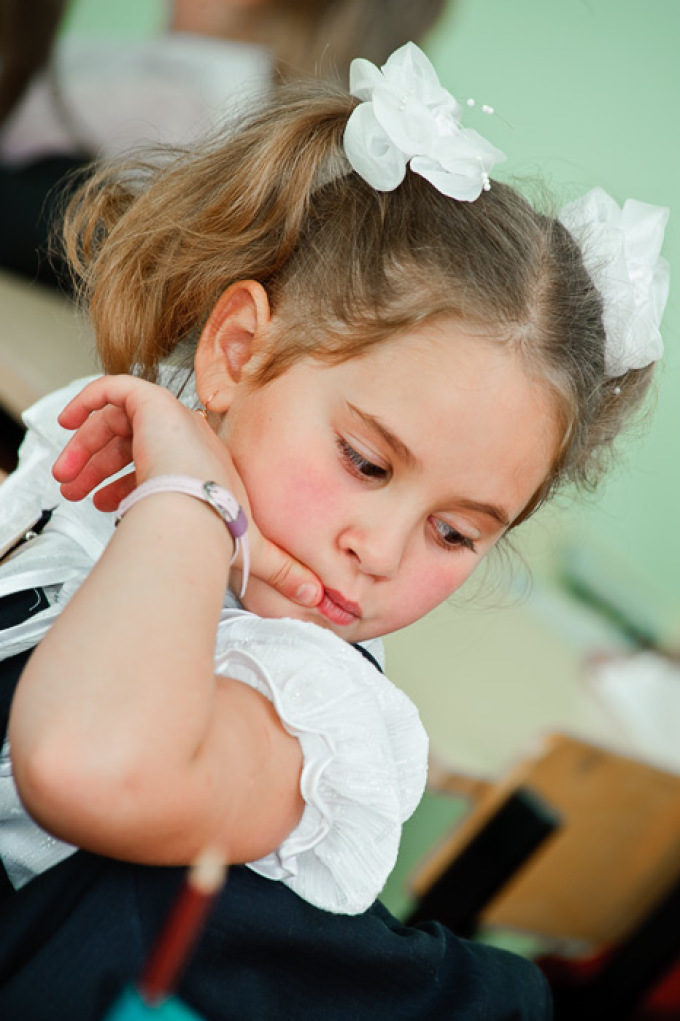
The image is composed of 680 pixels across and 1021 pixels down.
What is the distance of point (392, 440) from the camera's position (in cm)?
89

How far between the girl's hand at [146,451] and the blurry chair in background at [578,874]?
101 centimetres

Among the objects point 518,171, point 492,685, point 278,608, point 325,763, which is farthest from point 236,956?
point 492,685

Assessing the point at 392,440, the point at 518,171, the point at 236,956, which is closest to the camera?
the point at 236,956

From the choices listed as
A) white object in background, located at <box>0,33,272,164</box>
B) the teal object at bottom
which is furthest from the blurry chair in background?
white object in background, located at <box>0,33,272,164</box>

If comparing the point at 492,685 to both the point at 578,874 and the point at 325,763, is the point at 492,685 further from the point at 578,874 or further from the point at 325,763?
the point at 325,763

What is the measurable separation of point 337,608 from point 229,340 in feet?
0.97

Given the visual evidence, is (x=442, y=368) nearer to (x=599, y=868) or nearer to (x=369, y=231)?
(x=369, y=231)

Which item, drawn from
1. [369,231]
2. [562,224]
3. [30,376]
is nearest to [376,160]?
[369,231]

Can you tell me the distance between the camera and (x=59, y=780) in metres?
0.61

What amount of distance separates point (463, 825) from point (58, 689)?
1404 millimetres

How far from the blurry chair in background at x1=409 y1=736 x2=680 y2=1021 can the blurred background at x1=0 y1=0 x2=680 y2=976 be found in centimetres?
6

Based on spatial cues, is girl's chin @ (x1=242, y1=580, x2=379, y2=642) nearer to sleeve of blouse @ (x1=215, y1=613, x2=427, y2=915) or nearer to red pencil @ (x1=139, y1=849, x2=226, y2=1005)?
sleeve of blouse @ (x1=215, y1=613, x2=427, y2=915)

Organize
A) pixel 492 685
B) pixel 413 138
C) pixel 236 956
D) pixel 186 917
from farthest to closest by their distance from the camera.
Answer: pixel 492 685 < pixel 413 138 < pixel 236 956 < pixel 186 917

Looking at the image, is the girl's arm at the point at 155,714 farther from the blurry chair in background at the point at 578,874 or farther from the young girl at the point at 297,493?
the blurry chair in background at the point at 578,874
